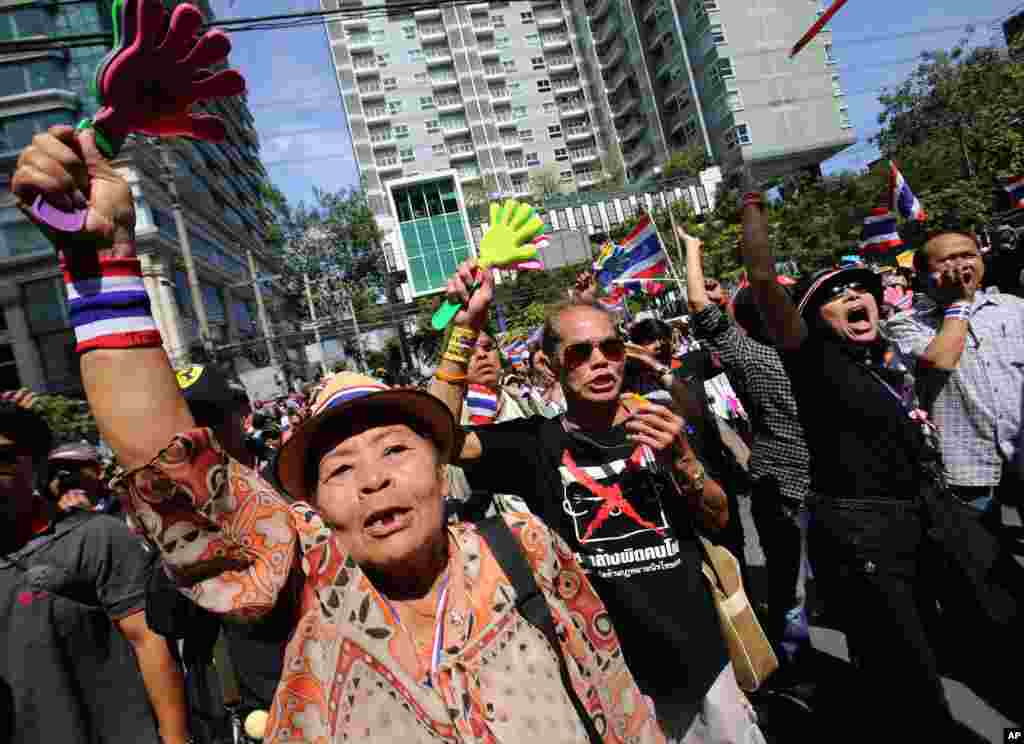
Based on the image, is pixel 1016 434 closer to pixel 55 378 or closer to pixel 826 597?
pixel 826 597

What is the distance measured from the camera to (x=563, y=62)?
71125 millimetres

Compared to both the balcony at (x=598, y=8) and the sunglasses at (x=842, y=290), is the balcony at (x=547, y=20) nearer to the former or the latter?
the balcony at (x=598, y=8)

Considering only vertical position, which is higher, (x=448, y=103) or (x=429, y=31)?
(x=429, y=31)

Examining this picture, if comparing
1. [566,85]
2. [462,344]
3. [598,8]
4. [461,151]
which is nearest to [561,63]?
[566,85]

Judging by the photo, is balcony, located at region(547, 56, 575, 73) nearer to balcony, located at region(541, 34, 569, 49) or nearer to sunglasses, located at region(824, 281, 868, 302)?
balcony, located at region(541, 34, 569, 49)

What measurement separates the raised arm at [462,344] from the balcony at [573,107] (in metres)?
74.1

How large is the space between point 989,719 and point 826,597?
0.93m

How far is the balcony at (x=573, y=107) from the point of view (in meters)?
71.2

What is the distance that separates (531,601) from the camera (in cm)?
146

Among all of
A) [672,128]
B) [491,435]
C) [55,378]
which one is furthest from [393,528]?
[672,128]

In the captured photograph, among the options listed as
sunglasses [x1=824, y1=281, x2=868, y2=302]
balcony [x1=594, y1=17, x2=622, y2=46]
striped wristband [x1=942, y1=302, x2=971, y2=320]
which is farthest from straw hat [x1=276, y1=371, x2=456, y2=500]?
balcony [x1=594, y1=17, x2=622, y2=46]

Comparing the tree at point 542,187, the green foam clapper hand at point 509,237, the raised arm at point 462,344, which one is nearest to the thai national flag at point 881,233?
the green foam clapper hand at point 509,237

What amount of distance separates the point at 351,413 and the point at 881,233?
1116 centimetres

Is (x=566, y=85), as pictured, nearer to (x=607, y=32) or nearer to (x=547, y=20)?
(x=607, y=32)
